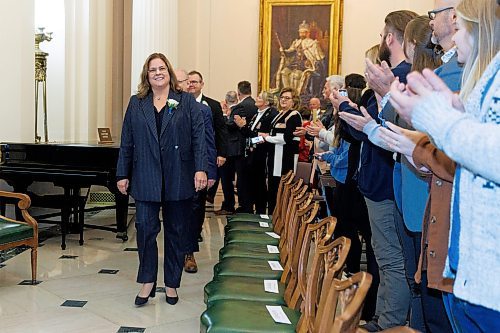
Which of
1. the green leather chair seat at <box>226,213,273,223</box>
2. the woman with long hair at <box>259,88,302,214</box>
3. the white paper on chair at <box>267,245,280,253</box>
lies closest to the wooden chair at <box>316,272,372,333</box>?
the white paper on chair at <box>267,245,280,253</box>

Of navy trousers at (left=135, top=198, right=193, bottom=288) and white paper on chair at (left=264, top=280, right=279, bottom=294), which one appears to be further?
navy trousers at (left=135, top=198, right=193, bottom=288)

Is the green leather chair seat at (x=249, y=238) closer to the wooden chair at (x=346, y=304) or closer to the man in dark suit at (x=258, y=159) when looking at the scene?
the wooden chair at (x=346, y=304)

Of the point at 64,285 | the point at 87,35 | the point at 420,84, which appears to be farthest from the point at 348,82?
the point at 87,35

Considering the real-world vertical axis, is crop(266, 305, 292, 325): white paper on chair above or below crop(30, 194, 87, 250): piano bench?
above

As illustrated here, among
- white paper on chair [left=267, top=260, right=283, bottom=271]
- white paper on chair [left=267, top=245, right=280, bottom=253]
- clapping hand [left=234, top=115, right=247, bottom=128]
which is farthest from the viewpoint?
clapping hand [left=234, top=115, right=247, bottom=128]

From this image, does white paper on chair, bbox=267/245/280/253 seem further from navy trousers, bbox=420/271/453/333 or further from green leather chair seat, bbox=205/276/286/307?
navy trousers, bbox=420/271/453/333

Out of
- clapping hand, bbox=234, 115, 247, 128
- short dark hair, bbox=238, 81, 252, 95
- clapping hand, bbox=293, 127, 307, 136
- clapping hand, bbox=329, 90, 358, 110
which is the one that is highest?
short dark hair, bbox=238, 81, 252, 95

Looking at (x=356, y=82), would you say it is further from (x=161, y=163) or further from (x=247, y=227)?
(x=161, y=163)

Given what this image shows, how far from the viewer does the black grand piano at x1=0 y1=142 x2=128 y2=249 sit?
598 cm

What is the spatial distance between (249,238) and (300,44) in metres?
8.34

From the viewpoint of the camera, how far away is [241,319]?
8.21ft

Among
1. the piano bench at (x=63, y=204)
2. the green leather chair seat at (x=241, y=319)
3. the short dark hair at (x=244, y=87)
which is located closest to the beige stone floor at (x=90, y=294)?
the piano bench at (x=63, y=204)

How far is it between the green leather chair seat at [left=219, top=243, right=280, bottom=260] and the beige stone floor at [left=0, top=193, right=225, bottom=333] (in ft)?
1.63

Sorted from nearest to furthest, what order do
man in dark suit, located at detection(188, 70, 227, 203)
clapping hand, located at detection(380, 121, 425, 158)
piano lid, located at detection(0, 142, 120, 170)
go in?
clapping hand, located at detection(380, 121, 425, 158) → man in dark suit, located at detection(188, 70, 227, 203) → piano lid, located at detection(0, 142, 120, 170)
